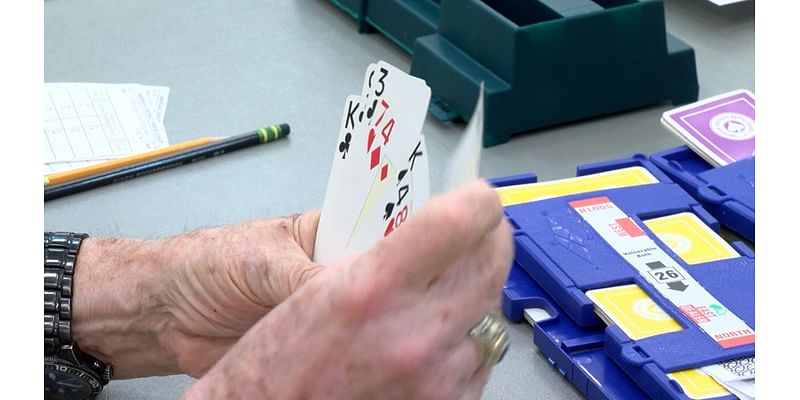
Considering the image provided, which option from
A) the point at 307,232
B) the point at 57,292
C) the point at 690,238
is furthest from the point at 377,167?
the point at 690,238

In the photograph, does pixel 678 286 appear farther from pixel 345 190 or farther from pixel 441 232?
pixel 441 232

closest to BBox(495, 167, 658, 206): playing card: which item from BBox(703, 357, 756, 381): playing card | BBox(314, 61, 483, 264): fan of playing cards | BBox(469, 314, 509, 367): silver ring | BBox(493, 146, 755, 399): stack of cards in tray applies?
BBox(493, 146, 755, 399): stack of cards in tray

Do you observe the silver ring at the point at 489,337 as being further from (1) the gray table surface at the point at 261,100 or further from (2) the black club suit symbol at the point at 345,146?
(1) the gray table surface at the point at 261,100

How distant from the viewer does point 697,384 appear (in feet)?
2.81

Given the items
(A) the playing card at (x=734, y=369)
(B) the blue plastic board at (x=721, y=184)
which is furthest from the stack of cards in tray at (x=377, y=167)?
(B) the blue plastic board at (x=721, y=184)

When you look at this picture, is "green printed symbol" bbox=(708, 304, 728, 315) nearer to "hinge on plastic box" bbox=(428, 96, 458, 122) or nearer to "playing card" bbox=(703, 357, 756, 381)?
"playing card" bbox=(703, 357, 756, 381)

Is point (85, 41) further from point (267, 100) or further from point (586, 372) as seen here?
point (586, 372)

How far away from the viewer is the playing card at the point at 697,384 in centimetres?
85

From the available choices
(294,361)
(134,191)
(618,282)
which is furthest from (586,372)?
(134,191)

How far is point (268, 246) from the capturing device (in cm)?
76

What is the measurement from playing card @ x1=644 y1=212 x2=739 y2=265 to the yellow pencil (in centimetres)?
50

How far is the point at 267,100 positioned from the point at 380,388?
821mm

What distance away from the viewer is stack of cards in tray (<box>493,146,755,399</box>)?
0.88 metres

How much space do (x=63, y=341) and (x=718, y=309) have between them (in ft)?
1.72
